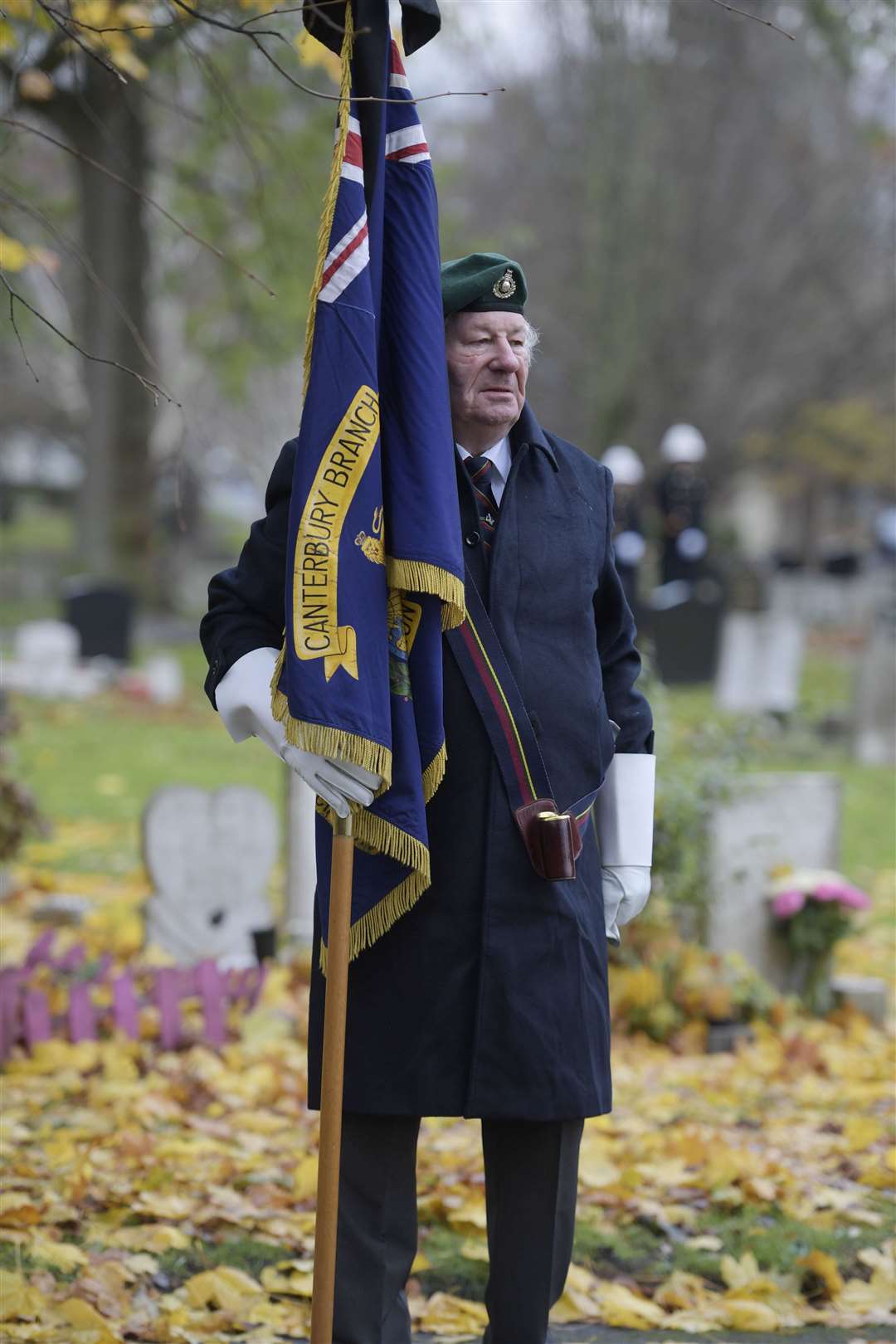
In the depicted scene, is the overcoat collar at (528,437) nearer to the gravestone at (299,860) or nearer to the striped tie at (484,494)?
the striped tie at (484,494)

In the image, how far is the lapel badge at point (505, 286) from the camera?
3.05 m

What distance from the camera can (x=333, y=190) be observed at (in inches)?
115

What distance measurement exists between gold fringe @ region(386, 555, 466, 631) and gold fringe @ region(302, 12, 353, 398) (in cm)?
36

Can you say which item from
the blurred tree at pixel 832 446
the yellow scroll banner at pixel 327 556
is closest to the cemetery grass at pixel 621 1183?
the yellow scroll banner at pixel 327 556

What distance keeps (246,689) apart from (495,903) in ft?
1.96

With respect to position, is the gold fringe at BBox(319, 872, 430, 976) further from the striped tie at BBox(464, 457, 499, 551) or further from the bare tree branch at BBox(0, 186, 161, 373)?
the bare tree branch at BBox(0, 186, 161, 373)

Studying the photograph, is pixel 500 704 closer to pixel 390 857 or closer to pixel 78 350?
pixel 390 857

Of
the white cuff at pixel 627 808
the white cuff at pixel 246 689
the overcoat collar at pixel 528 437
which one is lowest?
the white cuff at pixel 627 808

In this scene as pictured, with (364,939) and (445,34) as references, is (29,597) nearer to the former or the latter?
(445,34)

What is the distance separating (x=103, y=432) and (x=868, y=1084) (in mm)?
15500

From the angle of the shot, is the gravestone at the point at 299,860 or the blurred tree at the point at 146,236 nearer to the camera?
the gravestone at the point at 299,860

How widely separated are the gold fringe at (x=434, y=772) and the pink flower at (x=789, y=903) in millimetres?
3902

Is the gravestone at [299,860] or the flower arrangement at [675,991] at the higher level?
the gravestone at [299,860]

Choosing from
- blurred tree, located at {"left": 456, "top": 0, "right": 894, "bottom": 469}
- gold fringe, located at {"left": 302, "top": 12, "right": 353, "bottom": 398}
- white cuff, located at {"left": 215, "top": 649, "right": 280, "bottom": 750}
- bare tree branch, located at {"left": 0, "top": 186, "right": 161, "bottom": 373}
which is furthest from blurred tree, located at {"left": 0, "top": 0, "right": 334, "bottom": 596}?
white cuff, located at {"left": 215, "top": 649, "right": 280, "bottom": 750}
